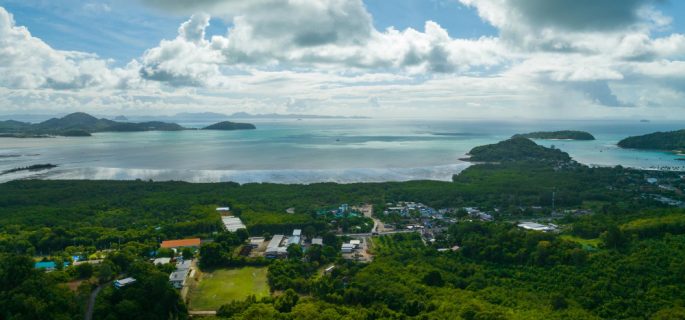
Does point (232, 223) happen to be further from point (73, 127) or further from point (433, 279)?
point (73, 127)

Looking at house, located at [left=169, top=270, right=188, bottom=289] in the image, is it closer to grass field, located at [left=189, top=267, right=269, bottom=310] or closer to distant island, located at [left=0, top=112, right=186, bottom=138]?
grass field, located at [left=189, top=267, right=269, bottom=310]

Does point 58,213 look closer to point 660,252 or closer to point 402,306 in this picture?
point 402,306

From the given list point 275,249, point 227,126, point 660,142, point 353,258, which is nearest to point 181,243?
point 275,249

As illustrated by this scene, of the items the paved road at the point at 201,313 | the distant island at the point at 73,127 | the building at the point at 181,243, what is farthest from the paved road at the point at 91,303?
the distant island at the point at 73,127

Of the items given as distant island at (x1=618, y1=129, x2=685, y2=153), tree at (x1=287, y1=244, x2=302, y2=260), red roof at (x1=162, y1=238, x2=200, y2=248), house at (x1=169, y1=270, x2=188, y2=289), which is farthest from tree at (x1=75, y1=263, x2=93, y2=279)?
distant island at (x1=618, y1=129, x2=685, y2=153)

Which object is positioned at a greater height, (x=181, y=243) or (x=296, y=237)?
(x=296, y=237)

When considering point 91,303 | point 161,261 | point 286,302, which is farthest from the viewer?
point 161,261
